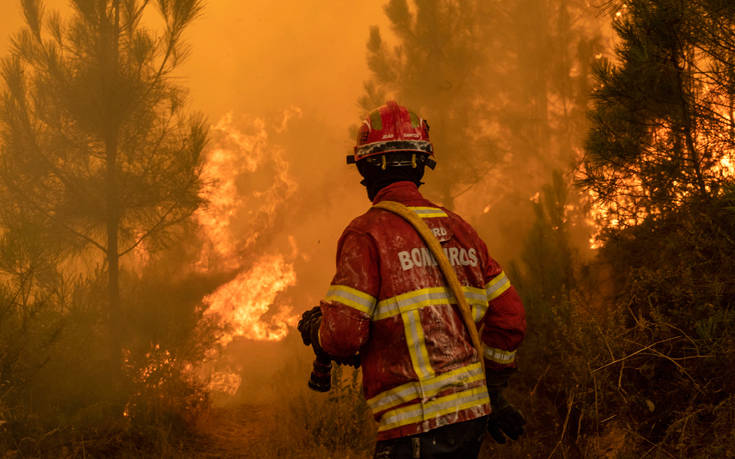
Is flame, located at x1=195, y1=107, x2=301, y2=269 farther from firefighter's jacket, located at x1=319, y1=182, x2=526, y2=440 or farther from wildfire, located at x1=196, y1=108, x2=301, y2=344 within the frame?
firefighter's jacket, located at x1=319, y1=182, x2=526, y2=440

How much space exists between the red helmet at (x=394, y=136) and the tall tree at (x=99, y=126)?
6464 mm

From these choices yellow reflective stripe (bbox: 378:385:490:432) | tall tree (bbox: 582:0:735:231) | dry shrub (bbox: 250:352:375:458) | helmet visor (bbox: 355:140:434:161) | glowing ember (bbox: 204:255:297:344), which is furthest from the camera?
glowing ember (bbox: 204:255:297:344)

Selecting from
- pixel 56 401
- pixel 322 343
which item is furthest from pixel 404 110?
pixel 56 401

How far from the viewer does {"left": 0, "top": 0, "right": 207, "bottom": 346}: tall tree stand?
754 cm

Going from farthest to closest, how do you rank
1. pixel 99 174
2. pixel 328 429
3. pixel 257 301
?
pixel 257 301 < pixel 99 174 < pixel 328 429

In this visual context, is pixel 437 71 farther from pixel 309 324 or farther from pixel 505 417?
pixel 309 324

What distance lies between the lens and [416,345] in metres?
1.95

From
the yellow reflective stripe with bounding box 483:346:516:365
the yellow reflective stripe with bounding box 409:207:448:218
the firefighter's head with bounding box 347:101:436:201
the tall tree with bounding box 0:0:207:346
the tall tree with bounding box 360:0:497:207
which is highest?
the tall tree with bounding box 360:0:497:207

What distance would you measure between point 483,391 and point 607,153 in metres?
4.14

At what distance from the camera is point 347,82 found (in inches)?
1599

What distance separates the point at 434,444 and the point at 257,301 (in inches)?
887

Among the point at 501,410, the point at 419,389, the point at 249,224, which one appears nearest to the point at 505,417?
the point at 501,410

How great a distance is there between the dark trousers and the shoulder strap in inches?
11.5

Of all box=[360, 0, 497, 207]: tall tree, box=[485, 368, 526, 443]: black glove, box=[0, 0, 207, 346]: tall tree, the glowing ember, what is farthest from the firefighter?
the glowing ember
